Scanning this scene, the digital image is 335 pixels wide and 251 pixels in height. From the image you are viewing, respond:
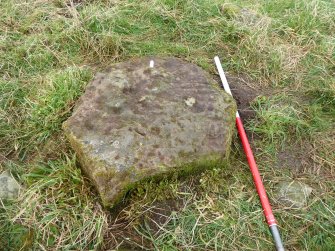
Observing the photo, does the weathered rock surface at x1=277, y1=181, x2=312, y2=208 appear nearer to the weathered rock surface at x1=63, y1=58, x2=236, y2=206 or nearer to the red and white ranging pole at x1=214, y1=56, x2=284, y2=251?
the red and white ranging pole at x1=214, y1=56, x2=284, y2=251

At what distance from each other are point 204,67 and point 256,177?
3.72ft

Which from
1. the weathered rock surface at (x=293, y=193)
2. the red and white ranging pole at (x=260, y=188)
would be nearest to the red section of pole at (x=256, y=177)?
the red and white ranging pole at (x=260, y=188)

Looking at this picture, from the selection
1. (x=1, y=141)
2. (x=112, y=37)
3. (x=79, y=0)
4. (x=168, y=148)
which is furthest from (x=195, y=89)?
(x=79, y=0)

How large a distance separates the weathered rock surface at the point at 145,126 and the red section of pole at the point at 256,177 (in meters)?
0.17

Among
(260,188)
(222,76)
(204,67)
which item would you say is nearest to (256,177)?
(260,188)

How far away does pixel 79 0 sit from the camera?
3.77 meters

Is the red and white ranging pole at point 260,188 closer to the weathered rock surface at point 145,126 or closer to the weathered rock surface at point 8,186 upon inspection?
the weathered rock surface at point 145,126

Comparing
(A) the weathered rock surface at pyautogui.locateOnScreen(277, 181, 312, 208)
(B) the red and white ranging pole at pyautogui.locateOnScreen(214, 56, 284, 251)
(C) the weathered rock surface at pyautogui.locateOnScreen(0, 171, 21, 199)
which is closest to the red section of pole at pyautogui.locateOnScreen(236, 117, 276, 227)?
(B) the red and white ranging pole at pyautogui.locateOnScreen(214, 56, 284, 251)

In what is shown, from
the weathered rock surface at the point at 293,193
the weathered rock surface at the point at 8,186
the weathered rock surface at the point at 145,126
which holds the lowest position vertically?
the weathered rock surface at the point at 293,193

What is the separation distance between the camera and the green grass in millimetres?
2312

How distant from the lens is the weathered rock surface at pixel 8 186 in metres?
2.40

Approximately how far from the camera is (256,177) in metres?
2.58

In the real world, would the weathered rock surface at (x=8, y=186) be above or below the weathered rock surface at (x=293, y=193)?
above

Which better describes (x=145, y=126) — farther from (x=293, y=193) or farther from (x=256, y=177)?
(x=293, y=193)
